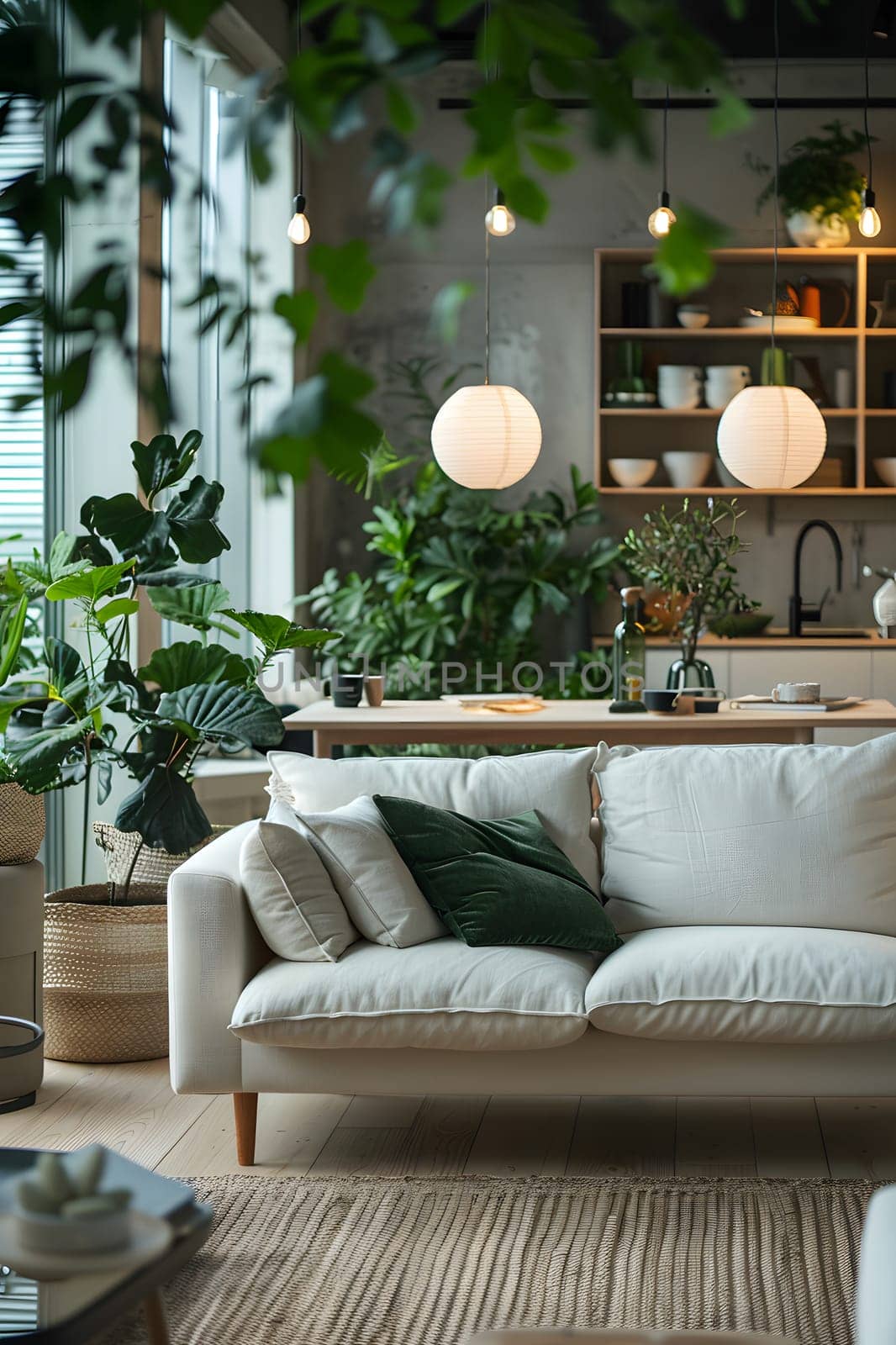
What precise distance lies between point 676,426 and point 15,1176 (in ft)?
18.0

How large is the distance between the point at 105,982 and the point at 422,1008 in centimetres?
116

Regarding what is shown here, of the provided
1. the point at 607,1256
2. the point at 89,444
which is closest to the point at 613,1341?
the point at 607,1256

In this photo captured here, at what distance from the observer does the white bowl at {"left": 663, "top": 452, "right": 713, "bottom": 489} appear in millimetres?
6484

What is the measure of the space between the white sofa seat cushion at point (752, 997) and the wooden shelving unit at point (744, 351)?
3868 millimetres

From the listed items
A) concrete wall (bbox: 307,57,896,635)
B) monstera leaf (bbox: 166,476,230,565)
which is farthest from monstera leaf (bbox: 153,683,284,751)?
concrete wall (bbox: 307,57,896,635)

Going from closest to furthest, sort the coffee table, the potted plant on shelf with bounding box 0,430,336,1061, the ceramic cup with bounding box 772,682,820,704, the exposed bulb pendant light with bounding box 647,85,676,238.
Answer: the coffee table < the potted plant on shelf with bounding box 0,430,336,1061 < the ceramic cup with bounding box 772,682,820,704 < the exposed bulb pendant light with bounding box 647,85,676,238

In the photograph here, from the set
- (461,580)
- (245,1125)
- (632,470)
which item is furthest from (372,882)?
(632,470)

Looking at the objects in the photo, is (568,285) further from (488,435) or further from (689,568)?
(689,568)

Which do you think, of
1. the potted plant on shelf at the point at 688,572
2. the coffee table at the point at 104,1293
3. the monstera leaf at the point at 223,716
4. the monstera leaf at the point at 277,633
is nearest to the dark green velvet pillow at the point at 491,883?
the monstera leaf at the point at 223,716

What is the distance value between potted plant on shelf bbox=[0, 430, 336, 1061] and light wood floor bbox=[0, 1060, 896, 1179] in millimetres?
211

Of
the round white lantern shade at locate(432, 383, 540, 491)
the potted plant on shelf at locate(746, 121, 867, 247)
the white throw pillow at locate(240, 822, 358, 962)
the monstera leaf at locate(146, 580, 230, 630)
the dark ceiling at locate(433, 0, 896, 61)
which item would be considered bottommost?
the white throw pillow at locate(240, 822, 358, 962)

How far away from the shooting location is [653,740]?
4258 mm

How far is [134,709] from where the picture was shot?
3543mm

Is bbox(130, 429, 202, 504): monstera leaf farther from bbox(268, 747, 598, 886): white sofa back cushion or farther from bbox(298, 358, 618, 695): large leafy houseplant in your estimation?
bbox(298, 358, 618, 695): large leafy houseplant
